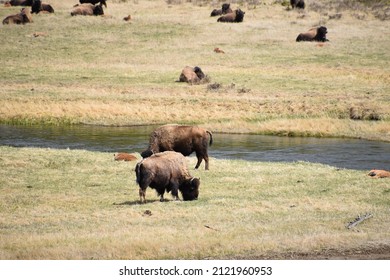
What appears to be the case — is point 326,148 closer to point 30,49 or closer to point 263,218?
point 263,218

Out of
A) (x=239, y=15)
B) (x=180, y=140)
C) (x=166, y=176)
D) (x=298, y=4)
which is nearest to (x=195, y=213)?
(x=166, y=176)

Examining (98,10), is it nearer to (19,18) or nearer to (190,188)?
(19,18)

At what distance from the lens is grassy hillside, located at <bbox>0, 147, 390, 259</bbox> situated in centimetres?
1493

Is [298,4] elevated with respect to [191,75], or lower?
elevated

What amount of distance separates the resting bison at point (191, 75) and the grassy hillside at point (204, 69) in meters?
0.76

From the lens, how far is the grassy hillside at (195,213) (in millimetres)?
14930

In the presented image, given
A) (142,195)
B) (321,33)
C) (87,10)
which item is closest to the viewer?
(142,195)

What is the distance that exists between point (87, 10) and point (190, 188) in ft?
148

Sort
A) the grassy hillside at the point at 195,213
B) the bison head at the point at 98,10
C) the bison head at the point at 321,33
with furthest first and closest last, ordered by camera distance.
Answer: the bison head at the point at 98,10 → the bison head at the point at 321,33 → the grassy hillside at the point at 195,213

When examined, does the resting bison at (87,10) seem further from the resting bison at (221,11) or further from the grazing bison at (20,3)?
the resting bison at (221,11)

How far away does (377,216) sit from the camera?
17562 millimetres

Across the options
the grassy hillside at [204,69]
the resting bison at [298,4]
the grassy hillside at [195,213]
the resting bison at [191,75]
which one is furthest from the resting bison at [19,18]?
the grassy hillside at [195,213]

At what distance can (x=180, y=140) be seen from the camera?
2370 centimetres

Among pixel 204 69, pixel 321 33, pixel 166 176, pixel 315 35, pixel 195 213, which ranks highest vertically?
pixel 166 176
